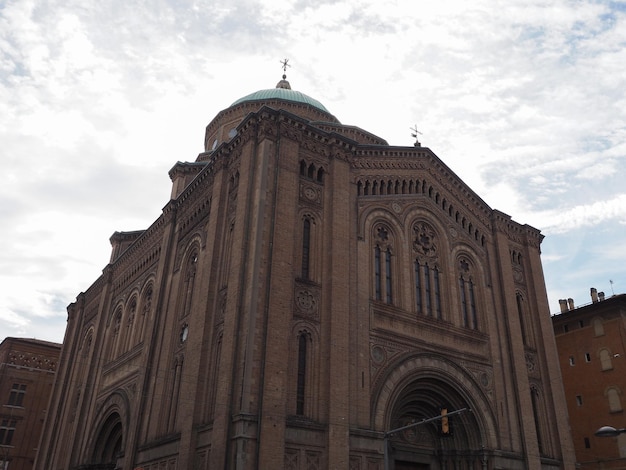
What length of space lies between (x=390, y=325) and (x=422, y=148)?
34.1 ft

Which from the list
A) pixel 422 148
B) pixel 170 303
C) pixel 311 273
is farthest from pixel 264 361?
pixel 422 148

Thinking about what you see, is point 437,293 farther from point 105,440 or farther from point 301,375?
point 105,440

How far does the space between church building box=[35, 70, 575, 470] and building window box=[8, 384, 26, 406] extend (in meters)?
18.1

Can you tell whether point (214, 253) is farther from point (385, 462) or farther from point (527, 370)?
point (527, 370)

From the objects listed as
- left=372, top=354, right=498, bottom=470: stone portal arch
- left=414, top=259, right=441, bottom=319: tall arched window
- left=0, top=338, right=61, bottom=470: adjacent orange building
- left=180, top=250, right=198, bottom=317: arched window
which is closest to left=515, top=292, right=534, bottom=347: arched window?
left=414, top=259, right=441, bottom=319: tall arched window

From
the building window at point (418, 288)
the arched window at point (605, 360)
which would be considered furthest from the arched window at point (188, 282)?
the arched window at point (605, 360)

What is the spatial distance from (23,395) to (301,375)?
3972 centimetres

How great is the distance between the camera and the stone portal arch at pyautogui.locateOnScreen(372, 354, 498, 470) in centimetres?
2417

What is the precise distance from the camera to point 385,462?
21.1 metres

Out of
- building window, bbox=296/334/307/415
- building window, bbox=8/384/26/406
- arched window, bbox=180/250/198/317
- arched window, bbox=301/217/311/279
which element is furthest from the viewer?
building window, bbox=8/384/26/406

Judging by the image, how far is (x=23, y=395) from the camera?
5009 centimetres

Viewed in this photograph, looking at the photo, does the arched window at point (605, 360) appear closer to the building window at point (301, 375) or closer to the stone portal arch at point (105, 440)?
the building window at point (301, 375)

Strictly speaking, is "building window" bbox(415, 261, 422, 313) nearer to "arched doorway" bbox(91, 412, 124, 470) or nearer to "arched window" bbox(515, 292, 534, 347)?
"arched window" bbox(515, 292, 534, 347)

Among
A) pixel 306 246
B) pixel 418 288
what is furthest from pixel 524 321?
pixel 306 246
